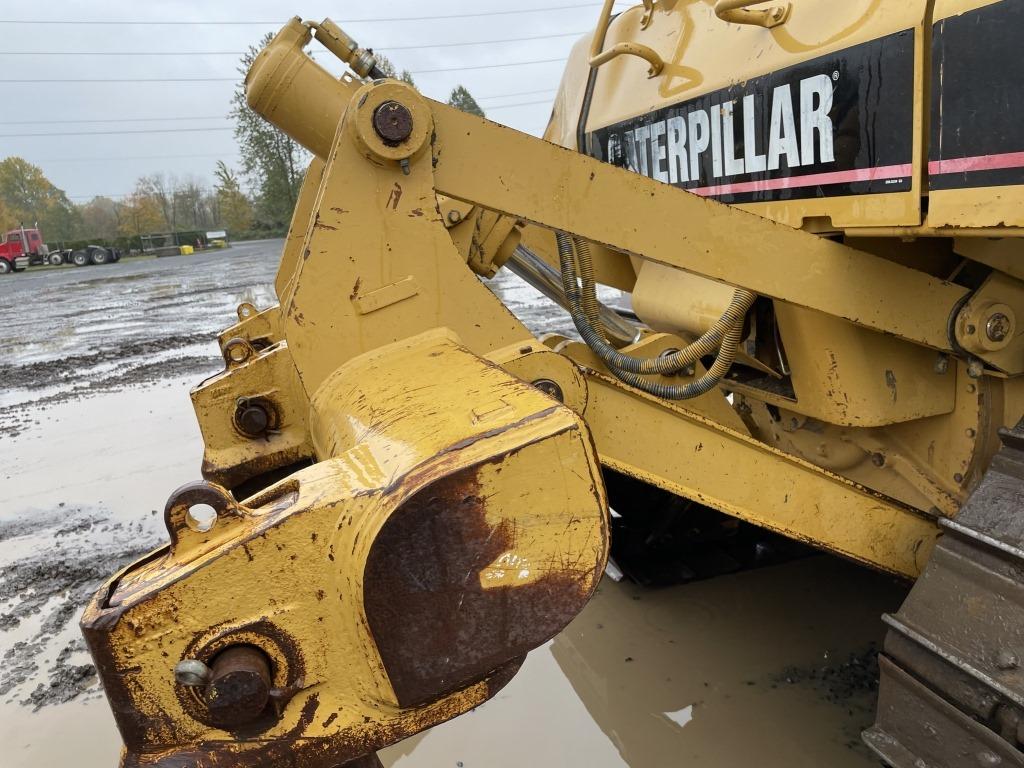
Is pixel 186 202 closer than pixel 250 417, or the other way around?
pixel 250 417

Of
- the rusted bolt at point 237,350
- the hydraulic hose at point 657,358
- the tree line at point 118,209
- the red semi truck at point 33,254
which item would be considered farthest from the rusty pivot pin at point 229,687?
the tree line at point 118,209

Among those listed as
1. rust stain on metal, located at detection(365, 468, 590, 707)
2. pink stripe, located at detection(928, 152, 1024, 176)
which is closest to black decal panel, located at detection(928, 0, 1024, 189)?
pink stripe, located at detection(928, 152, 1024, 176)

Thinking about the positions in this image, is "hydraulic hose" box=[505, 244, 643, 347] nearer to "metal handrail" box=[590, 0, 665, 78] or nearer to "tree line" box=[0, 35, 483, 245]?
"metal handrail" box=[590, 0, 665, 78]

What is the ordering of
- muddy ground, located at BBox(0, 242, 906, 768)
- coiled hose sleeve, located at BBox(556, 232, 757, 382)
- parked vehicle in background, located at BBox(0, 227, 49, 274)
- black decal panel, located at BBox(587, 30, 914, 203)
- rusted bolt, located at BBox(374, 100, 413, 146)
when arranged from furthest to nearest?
parked vehicle in background, located at BBox(0, 227, 49, 274) < muddy ground, located at BBox(0, 242, 906, 768) < coiled hose sleeve, located at BBox(556, 232, 757, 382) < black decal panel, located at BBox(587, 30, 914, 203) < rusted bolt, located at BBox(374, 100, 413, 146)

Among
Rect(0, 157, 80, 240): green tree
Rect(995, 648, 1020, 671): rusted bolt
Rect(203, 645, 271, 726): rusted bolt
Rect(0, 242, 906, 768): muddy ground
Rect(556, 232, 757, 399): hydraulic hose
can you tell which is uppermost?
Rect(0, 157, 80, 240): green tree

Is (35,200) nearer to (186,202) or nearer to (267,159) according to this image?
(186,202)

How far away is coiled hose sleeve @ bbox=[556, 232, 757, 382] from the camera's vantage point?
2.07 meters

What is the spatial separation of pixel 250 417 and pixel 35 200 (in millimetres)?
59404

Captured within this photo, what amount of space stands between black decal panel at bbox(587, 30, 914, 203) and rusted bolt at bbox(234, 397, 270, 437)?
1.58 metres

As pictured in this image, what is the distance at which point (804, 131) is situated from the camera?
200 centimetres

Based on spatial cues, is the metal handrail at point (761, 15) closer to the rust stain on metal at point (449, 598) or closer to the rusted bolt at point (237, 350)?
the rust stain on metal at point (449, 598)

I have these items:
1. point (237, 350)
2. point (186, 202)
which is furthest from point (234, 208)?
point (237, 350)

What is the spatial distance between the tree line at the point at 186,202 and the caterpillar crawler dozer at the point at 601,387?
3701 centimetres

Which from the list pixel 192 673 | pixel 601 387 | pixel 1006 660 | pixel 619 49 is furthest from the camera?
pixel 619 49
